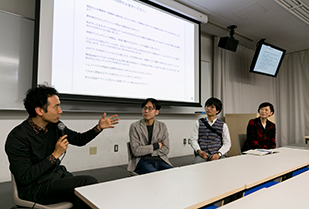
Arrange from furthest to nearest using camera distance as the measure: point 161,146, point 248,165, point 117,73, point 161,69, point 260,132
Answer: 1. point 161,69
2. point 117,73
3. point 260,132
4. point 161,146
5. point 248,165

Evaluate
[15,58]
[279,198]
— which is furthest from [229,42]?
[279,198]

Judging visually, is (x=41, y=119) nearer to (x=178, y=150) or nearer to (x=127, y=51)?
(x=127, y=51)

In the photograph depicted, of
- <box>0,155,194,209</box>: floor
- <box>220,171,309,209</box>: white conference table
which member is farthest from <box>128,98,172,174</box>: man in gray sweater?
<box>220,171,309,209</box>: white conference table

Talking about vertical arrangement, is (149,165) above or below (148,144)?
below

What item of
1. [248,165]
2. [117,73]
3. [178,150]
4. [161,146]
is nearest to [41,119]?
[161,146]

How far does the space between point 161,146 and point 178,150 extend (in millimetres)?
2159

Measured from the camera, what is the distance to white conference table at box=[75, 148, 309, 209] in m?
0.91

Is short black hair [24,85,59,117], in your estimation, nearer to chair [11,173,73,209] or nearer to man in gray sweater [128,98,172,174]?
chair [11,173,73,209]

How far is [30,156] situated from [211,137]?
186 centimetres

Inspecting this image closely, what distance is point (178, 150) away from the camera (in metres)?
4.23

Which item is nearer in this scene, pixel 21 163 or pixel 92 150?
pixel 21 163

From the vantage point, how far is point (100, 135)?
3.21 metres

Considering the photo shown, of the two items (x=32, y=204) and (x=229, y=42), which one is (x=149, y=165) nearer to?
(x=32, y=204)

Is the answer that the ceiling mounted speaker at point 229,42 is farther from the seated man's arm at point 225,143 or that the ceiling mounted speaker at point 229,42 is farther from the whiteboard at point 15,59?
the whiteboard at point 15,59
